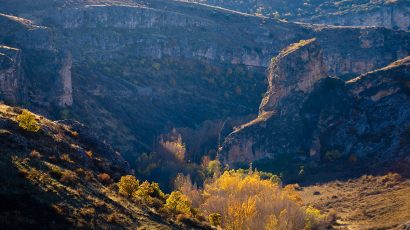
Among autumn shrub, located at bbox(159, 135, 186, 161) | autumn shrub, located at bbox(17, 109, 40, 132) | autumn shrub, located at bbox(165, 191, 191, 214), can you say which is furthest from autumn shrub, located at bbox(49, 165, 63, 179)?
autumn shrub, located at bbox(159, 135, 186, 161)

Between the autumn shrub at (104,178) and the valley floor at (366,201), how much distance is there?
4674cm

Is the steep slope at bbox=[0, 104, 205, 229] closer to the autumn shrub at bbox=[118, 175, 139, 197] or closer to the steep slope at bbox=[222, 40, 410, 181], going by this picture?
the autumn shrub at bbox=[118, 175, 139, 197]

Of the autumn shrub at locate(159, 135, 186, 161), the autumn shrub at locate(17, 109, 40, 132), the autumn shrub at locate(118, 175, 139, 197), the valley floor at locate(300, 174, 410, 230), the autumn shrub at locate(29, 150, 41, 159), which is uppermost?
the autumn shrub at locate(17, 109, 40, 132)

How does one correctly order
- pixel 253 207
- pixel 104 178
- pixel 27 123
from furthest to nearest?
pixel 253 207 → pixel 104 178 → pixel 27 123

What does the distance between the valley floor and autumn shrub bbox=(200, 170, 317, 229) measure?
9.25 metres

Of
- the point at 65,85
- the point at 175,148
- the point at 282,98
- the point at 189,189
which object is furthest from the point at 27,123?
the point at 282,98

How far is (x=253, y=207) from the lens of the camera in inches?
3440

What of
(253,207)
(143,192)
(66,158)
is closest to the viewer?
(66,158)

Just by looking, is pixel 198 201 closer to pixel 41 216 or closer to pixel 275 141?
pixel 275 141

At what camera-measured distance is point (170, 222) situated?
54.5m

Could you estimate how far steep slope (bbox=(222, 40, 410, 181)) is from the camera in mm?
132875

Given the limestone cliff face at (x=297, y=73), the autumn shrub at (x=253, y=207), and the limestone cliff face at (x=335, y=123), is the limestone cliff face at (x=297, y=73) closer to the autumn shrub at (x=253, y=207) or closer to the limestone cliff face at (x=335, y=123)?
the limestone cliff face at (x=335, y=123)

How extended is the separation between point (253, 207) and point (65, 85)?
3354 inches

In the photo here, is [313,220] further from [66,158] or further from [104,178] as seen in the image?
[66,158]
